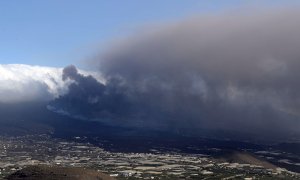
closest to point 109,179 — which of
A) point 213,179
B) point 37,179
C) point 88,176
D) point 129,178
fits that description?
point 88,176

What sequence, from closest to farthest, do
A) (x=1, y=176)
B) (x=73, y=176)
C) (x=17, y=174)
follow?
(x=73, y=176)
(x=17, y=174)
(x=1, y=176)

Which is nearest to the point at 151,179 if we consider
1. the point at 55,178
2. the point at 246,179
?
the point at 246,179

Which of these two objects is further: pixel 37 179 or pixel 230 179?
pixel 230 179

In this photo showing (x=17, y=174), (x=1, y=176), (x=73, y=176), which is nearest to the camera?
(x=73, y=176)

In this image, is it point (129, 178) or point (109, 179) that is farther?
point (129, 178)

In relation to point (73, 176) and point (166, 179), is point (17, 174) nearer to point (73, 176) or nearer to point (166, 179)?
point (73, 176)

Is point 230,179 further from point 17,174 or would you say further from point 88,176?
point 17,174

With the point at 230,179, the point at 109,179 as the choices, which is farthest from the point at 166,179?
→ the point at 109,179

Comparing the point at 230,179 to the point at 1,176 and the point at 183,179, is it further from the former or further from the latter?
the point at 1,176
